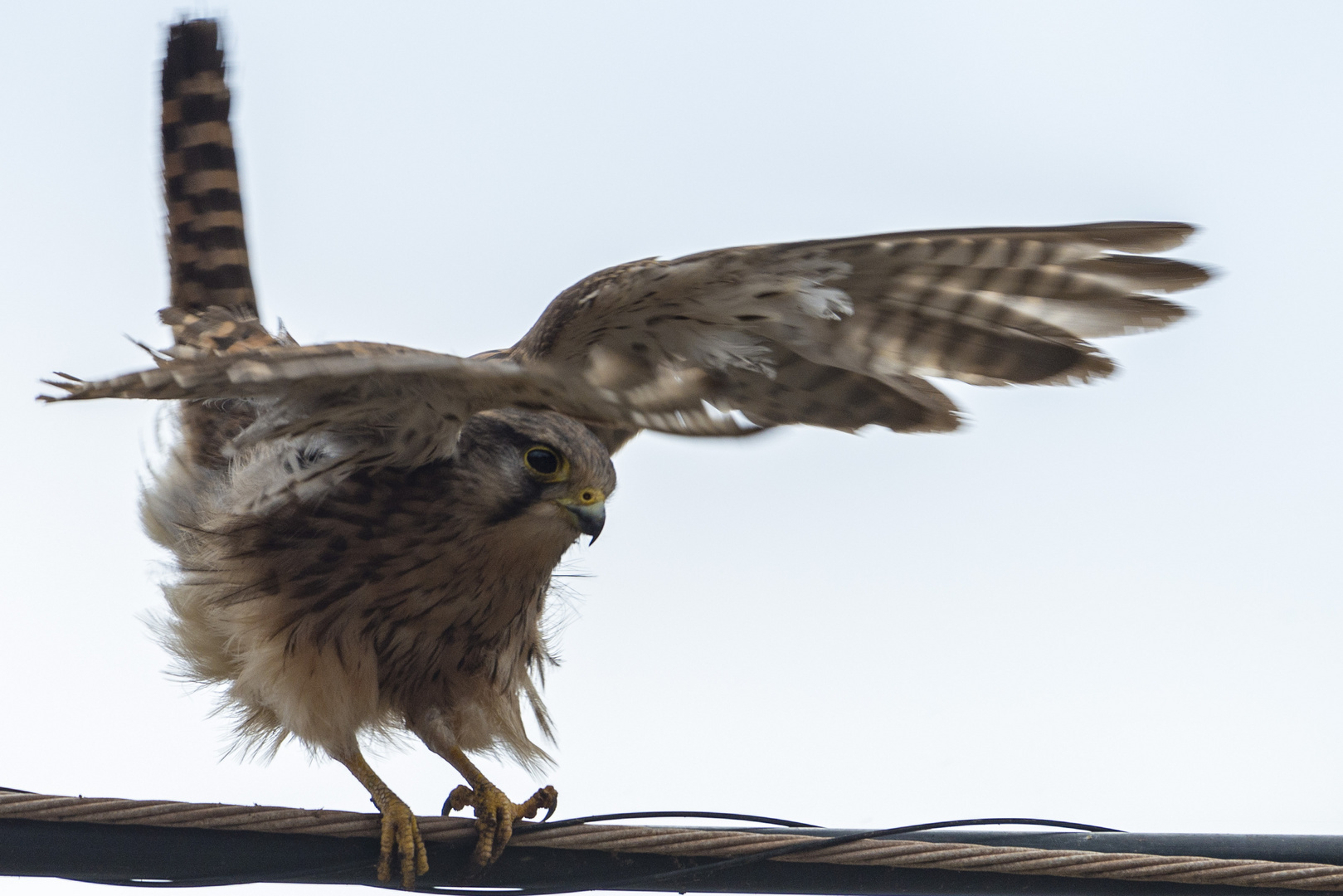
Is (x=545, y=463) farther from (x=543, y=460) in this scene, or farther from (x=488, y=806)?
(x=488, y=806)

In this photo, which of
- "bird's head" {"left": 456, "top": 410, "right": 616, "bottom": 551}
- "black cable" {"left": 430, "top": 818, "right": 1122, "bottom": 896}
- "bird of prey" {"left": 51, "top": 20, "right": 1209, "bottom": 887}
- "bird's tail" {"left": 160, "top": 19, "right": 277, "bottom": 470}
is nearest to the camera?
"black cable" {"left": 430, "top": 818, "right": 1122, "bottom": 896}

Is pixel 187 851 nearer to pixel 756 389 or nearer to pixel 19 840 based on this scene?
pixel 19 840

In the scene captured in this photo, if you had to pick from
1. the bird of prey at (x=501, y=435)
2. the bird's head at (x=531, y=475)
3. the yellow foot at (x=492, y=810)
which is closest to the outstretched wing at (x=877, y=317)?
the bird of prey at (x=501, y=435)

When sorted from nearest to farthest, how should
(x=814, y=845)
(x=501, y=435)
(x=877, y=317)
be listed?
(x=814, y=845) → (x=501, y=435) → (x=877, y=317)

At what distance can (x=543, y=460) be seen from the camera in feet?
11.9

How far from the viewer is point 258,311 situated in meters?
4.68

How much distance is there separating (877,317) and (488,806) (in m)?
1.80

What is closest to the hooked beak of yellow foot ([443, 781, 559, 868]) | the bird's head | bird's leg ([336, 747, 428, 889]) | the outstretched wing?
the bird's head

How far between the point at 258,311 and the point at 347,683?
5.18 feet

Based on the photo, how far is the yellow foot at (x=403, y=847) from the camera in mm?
2965

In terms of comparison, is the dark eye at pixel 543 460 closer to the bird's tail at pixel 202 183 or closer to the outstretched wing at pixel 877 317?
the outstretched wing at pixel 877 317

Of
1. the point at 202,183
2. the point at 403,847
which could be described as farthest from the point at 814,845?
the point at 202,183

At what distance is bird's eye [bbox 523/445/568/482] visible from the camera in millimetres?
3600

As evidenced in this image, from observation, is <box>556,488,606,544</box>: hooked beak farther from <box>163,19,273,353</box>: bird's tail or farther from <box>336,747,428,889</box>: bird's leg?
<box>163,19,273,353</box>: bird's tail
